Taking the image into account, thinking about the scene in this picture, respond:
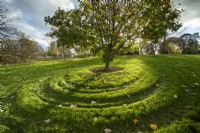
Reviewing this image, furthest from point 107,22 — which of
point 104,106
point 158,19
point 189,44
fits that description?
point 189,44

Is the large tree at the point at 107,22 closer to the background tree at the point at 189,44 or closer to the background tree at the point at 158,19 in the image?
the background tree at the point at 158,19

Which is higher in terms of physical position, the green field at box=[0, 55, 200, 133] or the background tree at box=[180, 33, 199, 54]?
the background tree at box=[180, 33, 199, 54]

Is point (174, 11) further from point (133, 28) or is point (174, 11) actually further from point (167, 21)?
point (133, 28)

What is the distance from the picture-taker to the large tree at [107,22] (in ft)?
34.9

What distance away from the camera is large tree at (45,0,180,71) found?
10.6m

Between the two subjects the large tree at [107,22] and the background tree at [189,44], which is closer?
the large tree at [107,22]

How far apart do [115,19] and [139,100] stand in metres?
5.79

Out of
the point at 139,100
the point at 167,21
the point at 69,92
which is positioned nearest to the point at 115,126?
the point at 139,100

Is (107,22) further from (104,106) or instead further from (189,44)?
(189,44)

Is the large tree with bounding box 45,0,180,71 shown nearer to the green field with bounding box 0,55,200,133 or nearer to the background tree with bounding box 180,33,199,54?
the green field with bounding box 0,55,200,133

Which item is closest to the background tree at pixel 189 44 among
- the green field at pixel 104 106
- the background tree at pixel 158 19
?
the background tree at pixel 158 19

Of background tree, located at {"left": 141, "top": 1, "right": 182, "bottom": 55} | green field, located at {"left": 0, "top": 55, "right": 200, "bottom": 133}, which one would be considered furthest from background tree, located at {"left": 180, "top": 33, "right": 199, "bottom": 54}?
green field, located at {"left": 0, "top": 55, "right": 200, "bottom": 133}

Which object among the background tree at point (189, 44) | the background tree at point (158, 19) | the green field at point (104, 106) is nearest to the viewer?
the green field at point (104, 106)

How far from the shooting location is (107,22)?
11.2 metres
